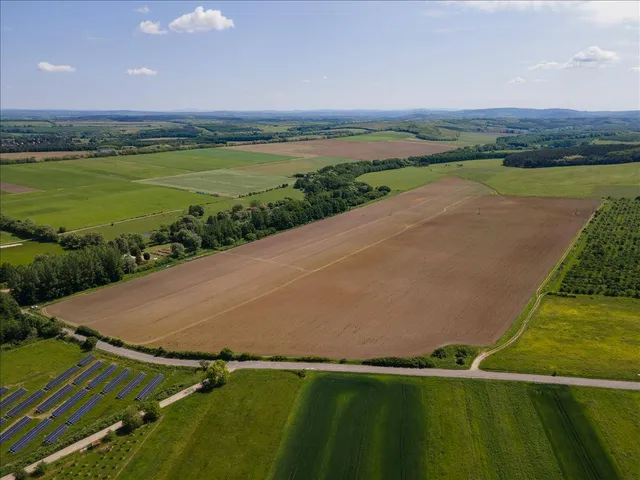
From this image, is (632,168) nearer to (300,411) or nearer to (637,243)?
(637,243)

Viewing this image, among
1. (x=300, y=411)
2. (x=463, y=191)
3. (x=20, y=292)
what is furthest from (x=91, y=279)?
(x=463, y=191)

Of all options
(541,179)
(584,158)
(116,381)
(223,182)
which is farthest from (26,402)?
(584,158)

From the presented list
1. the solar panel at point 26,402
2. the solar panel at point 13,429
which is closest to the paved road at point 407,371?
the solar panel at point 26,402

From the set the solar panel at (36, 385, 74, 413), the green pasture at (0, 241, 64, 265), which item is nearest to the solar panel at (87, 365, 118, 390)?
the solar panel at (36, 385, 74, 413)

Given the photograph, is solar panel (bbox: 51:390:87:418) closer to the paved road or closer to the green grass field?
the paved road

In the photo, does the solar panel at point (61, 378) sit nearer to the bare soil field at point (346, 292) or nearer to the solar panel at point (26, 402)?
the solar panel at point (26, 402)

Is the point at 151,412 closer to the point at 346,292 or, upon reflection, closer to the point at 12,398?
the point at 12,398
